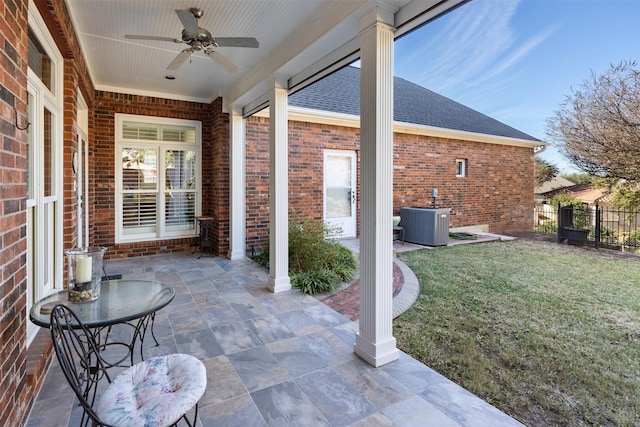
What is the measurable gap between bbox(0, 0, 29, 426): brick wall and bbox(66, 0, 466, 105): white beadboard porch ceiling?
5.89 ft

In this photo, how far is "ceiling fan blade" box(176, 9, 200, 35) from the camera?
2.61m

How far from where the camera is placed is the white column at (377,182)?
8.14 ft

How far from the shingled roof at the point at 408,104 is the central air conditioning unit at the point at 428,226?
244 centimetres

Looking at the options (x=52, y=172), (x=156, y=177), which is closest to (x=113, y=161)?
(x=156, y=177)

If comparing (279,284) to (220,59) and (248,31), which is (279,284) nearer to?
(220,59)

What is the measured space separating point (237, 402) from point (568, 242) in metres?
9.22

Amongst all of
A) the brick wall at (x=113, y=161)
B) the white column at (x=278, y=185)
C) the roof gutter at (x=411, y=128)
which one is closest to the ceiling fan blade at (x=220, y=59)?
the white column at (x=278, y=185)

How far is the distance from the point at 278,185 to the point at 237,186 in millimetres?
2028

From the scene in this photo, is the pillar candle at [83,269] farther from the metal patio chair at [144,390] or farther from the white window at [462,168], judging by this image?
the white window at [462,168]

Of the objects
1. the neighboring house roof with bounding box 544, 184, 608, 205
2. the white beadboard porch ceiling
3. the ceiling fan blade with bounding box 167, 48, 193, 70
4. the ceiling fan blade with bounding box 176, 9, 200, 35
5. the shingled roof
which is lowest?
the neighboring house roof with bounding box 544, 184, 608, 205

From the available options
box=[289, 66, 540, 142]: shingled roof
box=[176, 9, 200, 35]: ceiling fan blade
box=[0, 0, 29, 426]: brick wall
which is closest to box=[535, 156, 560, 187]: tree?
box=[289, 66, 540, 142]: shingled roof

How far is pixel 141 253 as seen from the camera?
620 cm

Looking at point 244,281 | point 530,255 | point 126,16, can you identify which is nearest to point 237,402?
point 244,281

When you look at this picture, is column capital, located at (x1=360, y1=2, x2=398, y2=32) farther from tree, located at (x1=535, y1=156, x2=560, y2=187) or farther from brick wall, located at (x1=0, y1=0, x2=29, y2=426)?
tree, located at (x1=535, y1=156, x2=560, y2=187)
